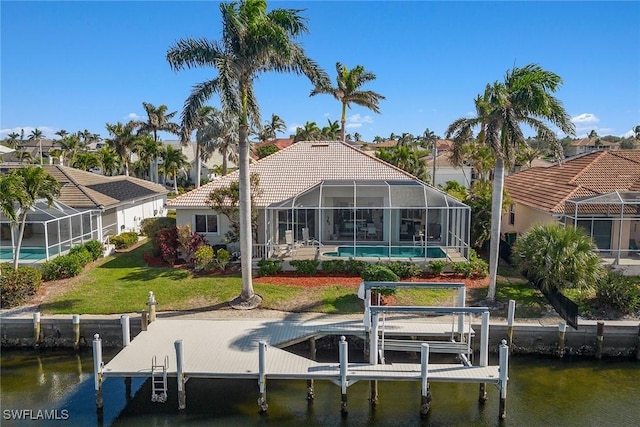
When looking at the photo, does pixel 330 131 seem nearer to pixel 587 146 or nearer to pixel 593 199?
pixel 593 199

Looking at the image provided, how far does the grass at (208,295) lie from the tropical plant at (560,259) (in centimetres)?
126

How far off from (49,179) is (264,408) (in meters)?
15.6

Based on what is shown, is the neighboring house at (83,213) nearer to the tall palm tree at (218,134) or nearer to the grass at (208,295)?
the grass at (208,295)

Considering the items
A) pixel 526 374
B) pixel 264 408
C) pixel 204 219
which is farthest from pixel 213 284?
pixel 526 374

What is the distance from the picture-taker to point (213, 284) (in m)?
20.5

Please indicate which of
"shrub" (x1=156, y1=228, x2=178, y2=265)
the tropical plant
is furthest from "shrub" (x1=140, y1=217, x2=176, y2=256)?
the tropical plant

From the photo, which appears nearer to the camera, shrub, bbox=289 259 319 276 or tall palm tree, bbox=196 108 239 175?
shrub, bbox=289 259 319 276

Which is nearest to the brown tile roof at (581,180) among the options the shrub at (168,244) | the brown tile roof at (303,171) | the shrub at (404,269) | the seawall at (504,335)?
the brown tile roof at (303,171)

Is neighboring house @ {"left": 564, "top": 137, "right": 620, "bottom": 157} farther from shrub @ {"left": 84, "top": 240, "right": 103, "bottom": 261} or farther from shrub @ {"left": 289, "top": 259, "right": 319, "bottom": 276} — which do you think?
shrub @ {"left": 84, "top": 240, "right": 103, "bottom": 261}

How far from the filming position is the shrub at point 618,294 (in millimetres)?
17422

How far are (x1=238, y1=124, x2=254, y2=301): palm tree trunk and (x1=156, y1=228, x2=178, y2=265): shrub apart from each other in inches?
247

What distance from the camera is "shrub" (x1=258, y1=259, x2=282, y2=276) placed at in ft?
71.2

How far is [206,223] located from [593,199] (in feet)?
62.6

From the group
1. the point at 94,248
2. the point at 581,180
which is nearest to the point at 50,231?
the point at 94,248
